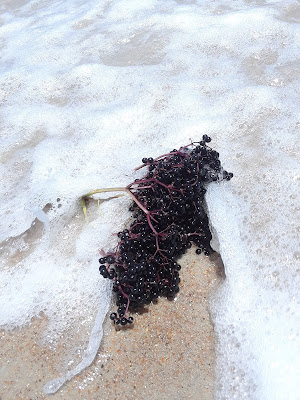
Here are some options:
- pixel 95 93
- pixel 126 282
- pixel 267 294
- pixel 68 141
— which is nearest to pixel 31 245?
pixel 126 282

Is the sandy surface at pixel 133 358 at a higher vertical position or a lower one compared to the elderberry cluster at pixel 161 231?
lower

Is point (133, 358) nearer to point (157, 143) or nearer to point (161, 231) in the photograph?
point (161, 231)

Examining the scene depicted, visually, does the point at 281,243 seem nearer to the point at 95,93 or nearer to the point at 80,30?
the point at 95,93

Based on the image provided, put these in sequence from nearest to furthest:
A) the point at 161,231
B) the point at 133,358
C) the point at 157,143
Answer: the point at 133,358 → the point at 161,231 → the point at 157,143

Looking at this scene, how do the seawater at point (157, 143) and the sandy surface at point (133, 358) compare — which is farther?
the seawater at point (157, 143)

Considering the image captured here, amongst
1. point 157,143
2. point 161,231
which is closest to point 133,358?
point 161,231
